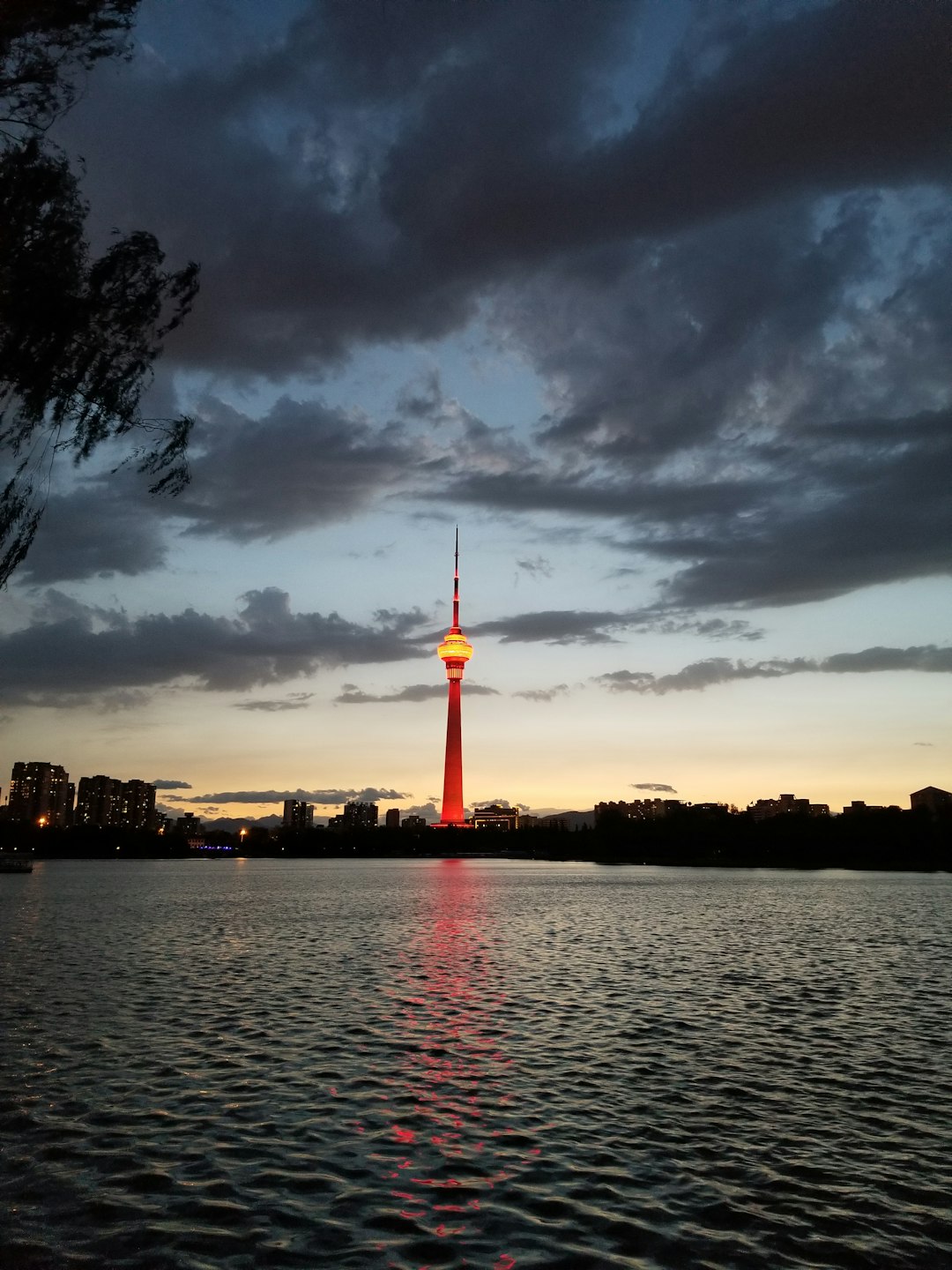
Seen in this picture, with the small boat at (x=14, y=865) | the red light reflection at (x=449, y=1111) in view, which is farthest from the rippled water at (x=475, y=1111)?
the small boat at (x=14, y=865)

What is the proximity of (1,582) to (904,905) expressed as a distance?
92.7 metres

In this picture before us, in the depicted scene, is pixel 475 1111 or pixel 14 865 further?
pixel 14 865

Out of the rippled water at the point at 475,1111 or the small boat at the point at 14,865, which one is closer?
the rippled water at the point at 475,1111

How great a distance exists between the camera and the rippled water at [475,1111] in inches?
529

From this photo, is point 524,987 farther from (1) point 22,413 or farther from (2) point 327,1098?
(1) point 22,413

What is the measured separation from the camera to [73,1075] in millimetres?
23156

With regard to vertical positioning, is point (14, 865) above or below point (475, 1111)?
below

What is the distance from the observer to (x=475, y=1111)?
20344mm

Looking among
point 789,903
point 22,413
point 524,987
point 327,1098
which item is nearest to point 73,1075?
point 327,1098

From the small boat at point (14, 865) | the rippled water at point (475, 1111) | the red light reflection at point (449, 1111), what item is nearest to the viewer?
the rippled water at point (475, 1111)

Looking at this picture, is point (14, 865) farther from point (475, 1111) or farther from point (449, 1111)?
point (475, 1111)

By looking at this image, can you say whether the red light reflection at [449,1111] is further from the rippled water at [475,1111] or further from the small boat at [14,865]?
the small boat at [14,865]

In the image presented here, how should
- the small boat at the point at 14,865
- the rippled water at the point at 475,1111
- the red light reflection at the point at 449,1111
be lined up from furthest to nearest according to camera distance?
the small boat at the point at 14,865 < the red light reflection at the point at 449,1111 < the rippled water at the point at 475,1111

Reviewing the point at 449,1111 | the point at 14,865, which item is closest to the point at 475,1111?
the point at 449,1111
